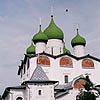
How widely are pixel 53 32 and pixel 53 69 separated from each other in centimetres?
481

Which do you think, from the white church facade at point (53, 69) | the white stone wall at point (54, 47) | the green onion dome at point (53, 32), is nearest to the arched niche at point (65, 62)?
the white church facade at point (53, 69)

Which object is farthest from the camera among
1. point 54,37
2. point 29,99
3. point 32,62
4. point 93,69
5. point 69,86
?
point 54,37

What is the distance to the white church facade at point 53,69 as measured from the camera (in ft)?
59.6

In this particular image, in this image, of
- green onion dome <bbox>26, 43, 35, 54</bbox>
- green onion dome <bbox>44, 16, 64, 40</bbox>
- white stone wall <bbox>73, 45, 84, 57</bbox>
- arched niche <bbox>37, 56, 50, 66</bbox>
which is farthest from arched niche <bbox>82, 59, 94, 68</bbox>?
green onion dome <bbox>26, 43, 35, 54</bbox>

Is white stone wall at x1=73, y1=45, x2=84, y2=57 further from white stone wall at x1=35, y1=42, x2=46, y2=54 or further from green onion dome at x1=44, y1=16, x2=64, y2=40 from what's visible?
white stone wall at x1=35, y1=42, x2=46, y2=54

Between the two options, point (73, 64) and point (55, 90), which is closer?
point (55, 90)

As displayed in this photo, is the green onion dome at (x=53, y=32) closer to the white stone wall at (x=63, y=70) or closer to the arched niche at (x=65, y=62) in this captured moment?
the arched niche at (x=65, y=62)

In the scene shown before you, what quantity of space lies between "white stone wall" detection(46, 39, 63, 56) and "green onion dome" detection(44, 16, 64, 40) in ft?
1.38

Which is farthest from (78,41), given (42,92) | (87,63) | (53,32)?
(42,92)

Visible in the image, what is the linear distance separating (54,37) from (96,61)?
5005mm

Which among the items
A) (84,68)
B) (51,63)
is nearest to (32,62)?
(51,63)

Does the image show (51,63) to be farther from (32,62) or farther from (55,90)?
(55,90)

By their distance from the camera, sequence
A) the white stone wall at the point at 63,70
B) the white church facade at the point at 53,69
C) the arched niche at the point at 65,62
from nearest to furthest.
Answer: the white church facade at the point at 53,69, the white stone wall at the point at 63,70, the arched niche at the point at 65,62

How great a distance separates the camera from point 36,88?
18.0m
